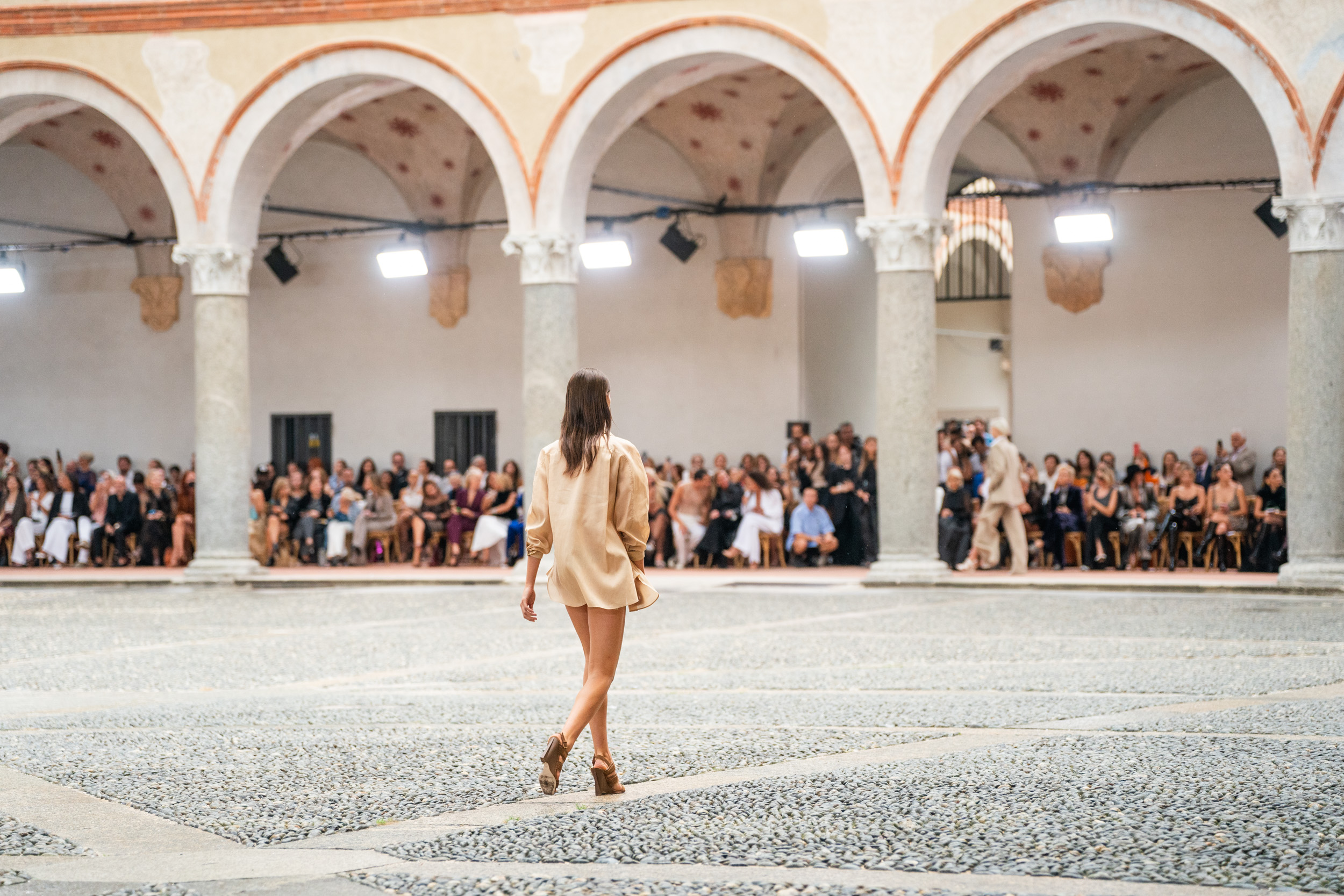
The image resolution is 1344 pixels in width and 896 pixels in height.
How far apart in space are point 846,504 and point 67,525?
10248 millimetres

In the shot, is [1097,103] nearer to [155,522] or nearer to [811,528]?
[811,528]

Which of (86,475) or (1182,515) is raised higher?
(86,475)

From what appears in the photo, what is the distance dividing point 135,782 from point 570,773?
1674 millimetres

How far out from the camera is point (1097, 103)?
19.5m

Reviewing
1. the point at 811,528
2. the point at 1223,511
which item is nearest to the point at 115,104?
the point at 811,528

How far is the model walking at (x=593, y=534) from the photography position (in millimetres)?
5652

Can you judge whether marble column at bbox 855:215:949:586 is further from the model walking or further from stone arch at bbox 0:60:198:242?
the model walking

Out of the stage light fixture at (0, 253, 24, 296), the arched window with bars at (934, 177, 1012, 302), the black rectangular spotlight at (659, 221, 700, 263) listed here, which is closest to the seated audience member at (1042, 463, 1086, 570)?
the arched window with bars at (934, 177, 1012, 302)

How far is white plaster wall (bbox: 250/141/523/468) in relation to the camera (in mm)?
23031

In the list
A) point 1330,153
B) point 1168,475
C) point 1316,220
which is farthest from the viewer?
point 1168,475

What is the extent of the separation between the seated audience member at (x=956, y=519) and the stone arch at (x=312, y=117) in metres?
5.44

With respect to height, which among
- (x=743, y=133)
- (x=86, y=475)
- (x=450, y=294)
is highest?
(x=743, y=133)

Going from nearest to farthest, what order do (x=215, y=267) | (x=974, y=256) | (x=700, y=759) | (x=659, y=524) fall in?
(x=700, y=759)
(x=215, y=267)
(x=659, y=524)
(x=974, y=256)

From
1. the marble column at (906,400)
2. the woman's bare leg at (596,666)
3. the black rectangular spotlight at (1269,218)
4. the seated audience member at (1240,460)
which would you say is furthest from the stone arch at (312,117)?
the woman's bare leg at (596,666)
